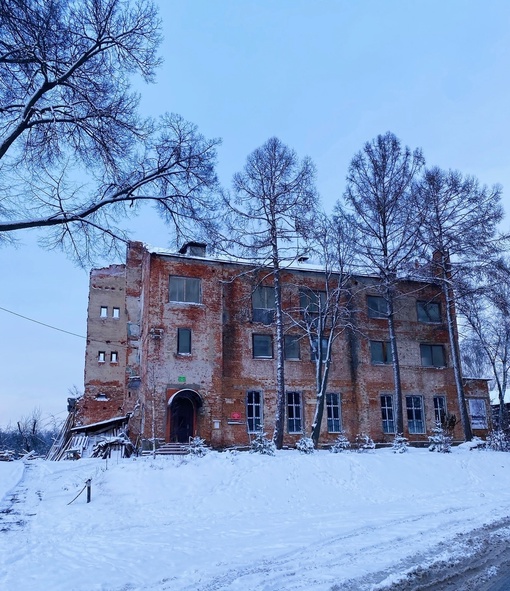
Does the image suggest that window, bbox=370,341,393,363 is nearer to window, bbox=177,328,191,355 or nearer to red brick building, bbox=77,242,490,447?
red brick building, bbox=77,242,490,447

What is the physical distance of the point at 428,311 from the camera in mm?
32562

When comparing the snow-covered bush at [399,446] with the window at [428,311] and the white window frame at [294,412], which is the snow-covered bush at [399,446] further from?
the window at [428,311]

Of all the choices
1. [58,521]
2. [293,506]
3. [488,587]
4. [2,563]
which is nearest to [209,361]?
[293,506]

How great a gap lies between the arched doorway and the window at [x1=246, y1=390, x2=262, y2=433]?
2.72 meters

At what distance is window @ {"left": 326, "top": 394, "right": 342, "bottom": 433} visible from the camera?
28.7 m

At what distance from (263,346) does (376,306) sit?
7.77 metres

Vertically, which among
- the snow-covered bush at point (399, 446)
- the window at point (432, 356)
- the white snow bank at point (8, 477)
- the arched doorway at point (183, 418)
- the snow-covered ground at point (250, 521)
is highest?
the window at point (432, 356)

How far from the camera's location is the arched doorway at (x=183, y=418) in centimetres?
2636

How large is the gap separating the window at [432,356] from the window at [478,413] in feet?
9.97

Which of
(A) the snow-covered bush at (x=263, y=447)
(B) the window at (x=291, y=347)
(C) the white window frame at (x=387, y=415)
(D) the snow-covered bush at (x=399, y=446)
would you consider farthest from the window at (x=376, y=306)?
(A) the snow-covered bush at (x=263, y=447)

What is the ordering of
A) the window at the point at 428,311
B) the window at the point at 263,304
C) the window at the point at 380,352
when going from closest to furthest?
1. the window at the point at 263,304
2. the window at the point at 380,352
3. the window at the point at 428,311

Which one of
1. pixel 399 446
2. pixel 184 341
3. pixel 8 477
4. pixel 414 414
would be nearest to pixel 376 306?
pixel 414 414

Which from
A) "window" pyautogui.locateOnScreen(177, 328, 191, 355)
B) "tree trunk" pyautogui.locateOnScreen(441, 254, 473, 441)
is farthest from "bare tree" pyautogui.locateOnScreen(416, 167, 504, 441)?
"window" pyautogui.locateOnScreen(177, 328, 191, 355)

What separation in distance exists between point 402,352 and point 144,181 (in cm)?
2273
